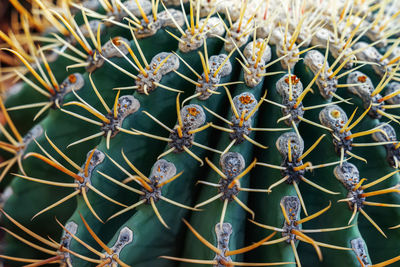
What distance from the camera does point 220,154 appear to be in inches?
32.1

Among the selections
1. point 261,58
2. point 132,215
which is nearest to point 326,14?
point 261,58

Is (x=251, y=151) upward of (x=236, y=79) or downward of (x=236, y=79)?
downward

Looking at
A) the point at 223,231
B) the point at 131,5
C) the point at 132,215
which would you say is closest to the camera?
the point at 223,231

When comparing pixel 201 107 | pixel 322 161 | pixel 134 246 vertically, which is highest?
pixel 201 107

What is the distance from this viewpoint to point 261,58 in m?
0.88

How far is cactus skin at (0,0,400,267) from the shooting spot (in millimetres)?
775

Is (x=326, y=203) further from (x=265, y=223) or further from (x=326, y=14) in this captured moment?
(x=326, y=14)

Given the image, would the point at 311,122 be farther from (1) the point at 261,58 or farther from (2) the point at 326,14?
(2) the point at 326,14

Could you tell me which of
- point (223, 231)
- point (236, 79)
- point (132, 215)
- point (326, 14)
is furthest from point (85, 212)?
point (326, 14)

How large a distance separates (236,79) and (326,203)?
1.20 ft

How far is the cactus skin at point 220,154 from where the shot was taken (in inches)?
30.5

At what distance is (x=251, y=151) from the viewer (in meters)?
0.83

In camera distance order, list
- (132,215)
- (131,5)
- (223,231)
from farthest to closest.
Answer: (131,5) → (132,215) → (223,231)

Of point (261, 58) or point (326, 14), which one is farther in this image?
point (326, 14)
